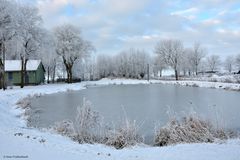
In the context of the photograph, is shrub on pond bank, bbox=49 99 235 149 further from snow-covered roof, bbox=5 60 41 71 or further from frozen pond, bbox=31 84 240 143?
snow-covered roof, bbox=5 60 41 71

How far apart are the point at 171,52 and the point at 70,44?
30.2 m

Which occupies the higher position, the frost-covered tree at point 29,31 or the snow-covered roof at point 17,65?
the frost-covered tree at point 29,31

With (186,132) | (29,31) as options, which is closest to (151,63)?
(29,31)

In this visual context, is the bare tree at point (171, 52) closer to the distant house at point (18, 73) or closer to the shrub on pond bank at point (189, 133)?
the distant house at point (18, 73)

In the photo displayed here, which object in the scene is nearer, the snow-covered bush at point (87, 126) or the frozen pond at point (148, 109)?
the snow-covered bush at point (87, 126)

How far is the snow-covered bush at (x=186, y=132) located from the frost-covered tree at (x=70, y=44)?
48520 millimetres

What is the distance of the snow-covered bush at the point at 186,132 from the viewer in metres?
8.49

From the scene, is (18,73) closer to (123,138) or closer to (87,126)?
(87,126)

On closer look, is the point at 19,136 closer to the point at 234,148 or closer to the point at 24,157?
the point at 24,157

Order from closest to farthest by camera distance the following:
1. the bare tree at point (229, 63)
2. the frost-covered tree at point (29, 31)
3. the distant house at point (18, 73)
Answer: the frost-covered tree at point (29, 31) < the distant house at point (18, 73) < the bare tree at point (229, 63)

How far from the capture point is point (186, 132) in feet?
28.6

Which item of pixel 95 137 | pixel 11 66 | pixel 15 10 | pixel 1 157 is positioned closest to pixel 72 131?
pixel 95 137

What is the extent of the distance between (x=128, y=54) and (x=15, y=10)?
73.4 meters

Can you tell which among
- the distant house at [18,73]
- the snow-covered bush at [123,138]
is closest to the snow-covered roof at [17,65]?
the distant house at [18,73]
